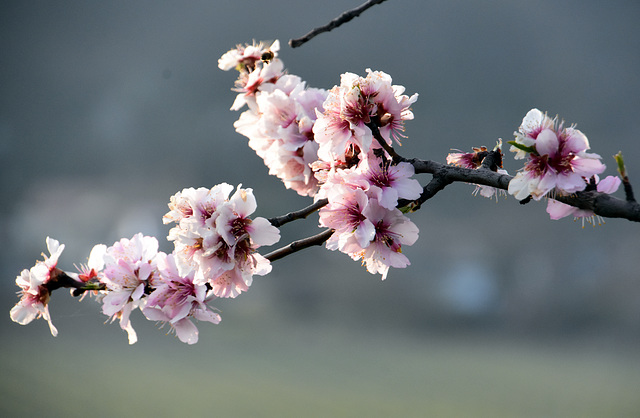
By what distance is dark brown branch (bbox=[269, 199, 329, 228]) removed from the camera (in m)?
1.18

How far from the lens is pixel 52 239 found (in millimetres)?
1336

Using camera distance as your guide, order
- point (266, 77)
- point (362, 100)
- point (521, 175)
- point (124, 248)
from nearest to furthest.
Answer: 1. point (521, 175)
2. point (362, 100)
3. point (124, 248)
4. point (266, 77)

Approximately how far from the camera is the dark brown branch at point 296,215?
3.86ft

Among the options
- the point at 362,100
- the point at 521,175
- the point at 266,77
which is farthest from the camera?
the point at 266,77

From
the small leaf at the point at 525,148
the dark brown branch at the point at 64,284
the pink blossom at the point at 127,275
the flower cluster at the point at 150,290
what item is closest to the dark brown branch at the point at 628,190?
the small leaf at the point at 525,148

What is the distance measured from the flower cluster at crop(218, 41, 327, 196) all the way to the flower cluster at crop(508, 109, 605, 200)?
19.4 inches

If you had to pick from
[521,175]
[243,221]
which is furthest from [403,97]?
[243,221]

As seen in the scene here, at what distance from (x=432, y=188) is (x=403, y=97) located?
0.71ft

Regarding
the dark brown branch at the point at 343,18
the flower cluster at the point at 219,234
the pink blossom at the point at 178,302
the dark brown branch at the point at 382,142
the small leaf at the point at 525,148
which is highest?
the dark brown branch at the point at 343,18

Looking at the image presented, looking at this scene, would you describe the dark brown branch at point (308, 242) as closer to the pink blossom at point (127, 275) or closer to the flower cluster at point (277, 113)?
the flower cluster at point (277, 113)

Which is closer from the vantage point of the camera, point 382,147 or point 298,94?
point 382,147

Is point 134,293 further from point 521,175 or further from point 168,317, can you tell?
point 521,175

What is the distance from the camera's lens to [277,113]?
1.34 metres

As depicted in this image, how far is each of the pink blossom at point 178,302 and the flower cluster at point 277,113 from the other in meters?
0.35
